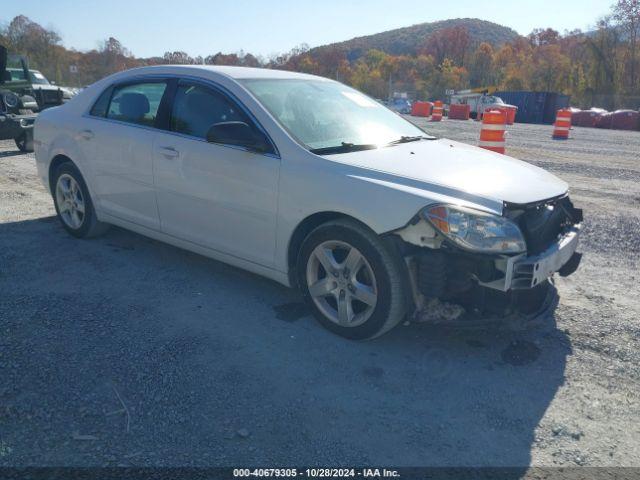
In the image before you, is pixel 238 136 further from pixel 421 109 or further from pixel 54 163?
pixel 421 109

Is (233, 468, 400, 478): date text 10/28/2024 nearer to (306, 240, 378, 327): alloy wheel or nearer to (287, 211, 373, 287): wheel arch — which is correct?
(306, 240, 378, 327): alloy wheel

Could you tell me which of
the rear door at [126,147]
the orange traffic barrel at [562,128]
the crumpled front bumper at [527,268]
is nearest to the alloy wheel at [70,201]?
the rear door at [126,147]

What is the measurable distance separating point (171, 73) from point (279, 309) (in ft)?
7.26

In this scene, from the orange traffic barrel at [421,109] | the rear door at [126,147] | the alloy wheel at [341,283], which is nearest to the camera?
the alloy wheel at [341,283]

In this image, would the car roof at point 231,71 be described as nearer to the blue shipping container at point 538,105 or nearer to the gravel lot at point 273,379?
the gravel lot at point 273,379

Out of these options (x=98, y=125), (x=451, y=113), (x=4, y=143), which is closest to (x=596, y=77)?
(x=451, y=113)

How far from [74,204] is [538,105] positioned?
40740 mm

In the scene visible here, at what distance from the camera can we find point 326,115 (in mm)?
4184

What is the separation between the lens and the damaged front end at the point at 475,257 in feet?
10.1

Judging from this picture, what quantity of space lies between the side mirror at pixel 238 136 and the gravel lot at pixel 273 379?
47.0 inches

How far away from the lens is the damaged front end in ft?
10.1

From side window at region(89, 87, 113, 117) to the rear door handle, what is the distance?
19cm

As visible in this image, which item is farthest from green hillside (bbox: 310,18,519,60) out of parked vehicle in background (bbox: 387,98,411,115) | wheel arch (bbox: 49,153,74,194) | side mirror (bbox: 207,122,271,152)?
side mirror (bbox: 207,122,271,152)

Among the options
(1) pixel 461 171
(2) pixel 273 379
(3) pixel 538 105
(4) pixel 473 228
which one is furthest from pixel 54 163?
(3) pixel 538 105
